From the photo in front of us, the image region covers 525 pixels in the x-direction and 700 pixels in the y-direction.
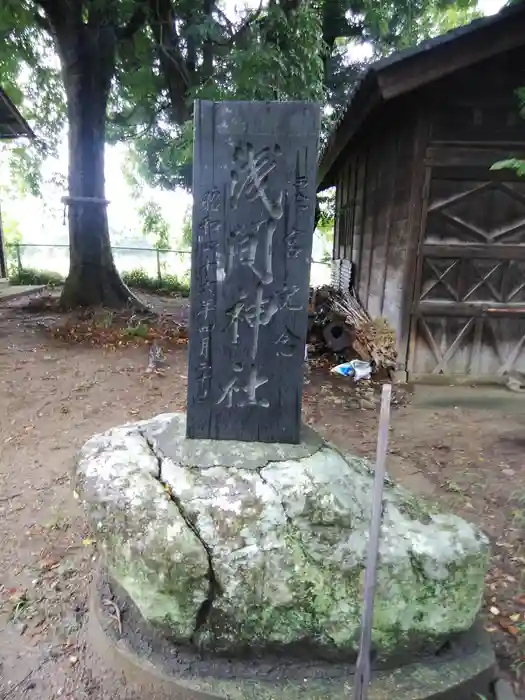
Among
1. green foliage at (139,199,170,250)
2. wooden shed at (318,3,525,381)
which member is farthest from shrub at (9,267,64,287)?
wooden shed at (318,3,525,381)

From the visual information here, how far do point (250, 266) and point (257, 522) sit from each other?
122 centimetres

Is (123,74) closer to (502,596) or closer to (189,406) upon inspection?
(189,406)

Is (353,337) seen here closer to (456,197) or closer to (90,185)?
(456,197)

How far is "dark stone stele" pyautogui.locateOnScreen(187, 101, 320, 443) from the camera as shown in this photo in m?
2.38

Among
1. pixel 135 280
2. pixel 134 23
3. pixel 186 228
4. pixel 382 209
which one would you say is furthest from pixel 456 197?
pixel 186 228

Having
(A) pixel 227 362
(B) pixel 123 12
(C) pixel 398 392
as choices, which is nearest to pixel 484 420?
(C) pixel 398 392

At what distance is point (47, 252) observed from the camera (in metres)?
17.2

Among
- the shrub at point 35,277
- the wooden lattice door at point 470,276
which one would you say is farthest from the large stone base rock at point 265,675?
the shrub at point 35,277

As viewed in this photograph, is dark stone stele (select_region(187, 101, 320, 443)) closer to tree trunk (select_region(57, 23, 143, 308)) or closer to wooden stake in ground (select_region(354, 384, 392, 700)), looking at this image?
wooden stake in ground (select_region(354, 384, 392, 700))

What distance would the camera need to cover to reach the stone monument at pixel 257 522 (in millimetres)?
2104

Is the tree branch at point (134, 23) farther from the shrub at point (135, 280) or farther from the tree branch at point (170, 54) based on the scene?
the shrub at point (135, 280)

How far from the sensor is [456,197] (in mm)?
6336

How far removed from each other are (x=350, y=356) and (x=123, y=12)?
771 cm

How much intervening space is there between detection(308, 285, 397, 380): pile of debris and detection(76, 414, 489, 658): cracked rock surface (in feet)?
15.7
